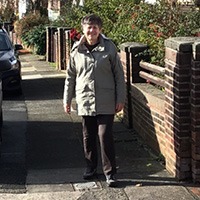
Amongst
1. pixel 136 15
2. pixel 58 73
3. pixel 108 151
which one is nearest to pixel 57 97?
pixel 136 15

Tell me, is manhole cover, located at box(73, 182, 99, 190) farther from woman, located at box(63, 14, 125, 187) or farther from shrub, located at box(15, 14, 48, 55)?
shrub, located at box(15, 14, 48, 55)

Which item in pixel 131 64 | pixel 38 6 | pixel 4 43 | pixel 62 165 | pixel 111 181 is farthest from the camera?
pixel 38 6

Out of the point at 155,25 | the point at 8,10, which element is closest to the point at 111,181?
the point at 155,25

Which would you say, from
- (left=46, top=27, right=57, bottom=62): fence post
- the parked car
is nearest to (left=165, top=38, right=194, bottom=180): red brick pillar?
the parked car

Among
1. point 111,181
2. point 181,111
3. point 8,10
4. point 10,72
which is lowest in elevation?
point 111,181

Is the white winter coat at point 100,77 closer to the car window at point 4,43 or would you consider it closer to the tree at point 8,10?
the car window at point 4,43

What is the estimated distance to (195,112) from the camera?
18.7 ft

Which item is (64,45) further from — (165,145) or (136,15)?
(165,145)

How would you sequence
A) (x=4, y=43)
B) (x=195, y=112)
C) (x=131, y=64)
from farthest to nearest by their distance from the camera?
(x=4, y=43) < (x=131, y=64) < (x=195, y=112)

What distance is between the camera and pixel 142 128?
7.80 m

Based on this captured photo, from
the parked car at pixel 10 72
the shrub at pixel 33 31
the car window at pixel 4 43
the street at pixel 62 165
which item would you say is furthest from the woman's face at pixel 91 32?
the shrub at pixel 33 31

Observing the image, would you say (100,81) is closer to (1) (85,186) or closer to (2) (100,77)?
(2) (100,77)

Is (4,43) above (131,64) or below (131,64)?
below

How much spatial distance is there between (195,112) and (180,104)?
0.22 m
